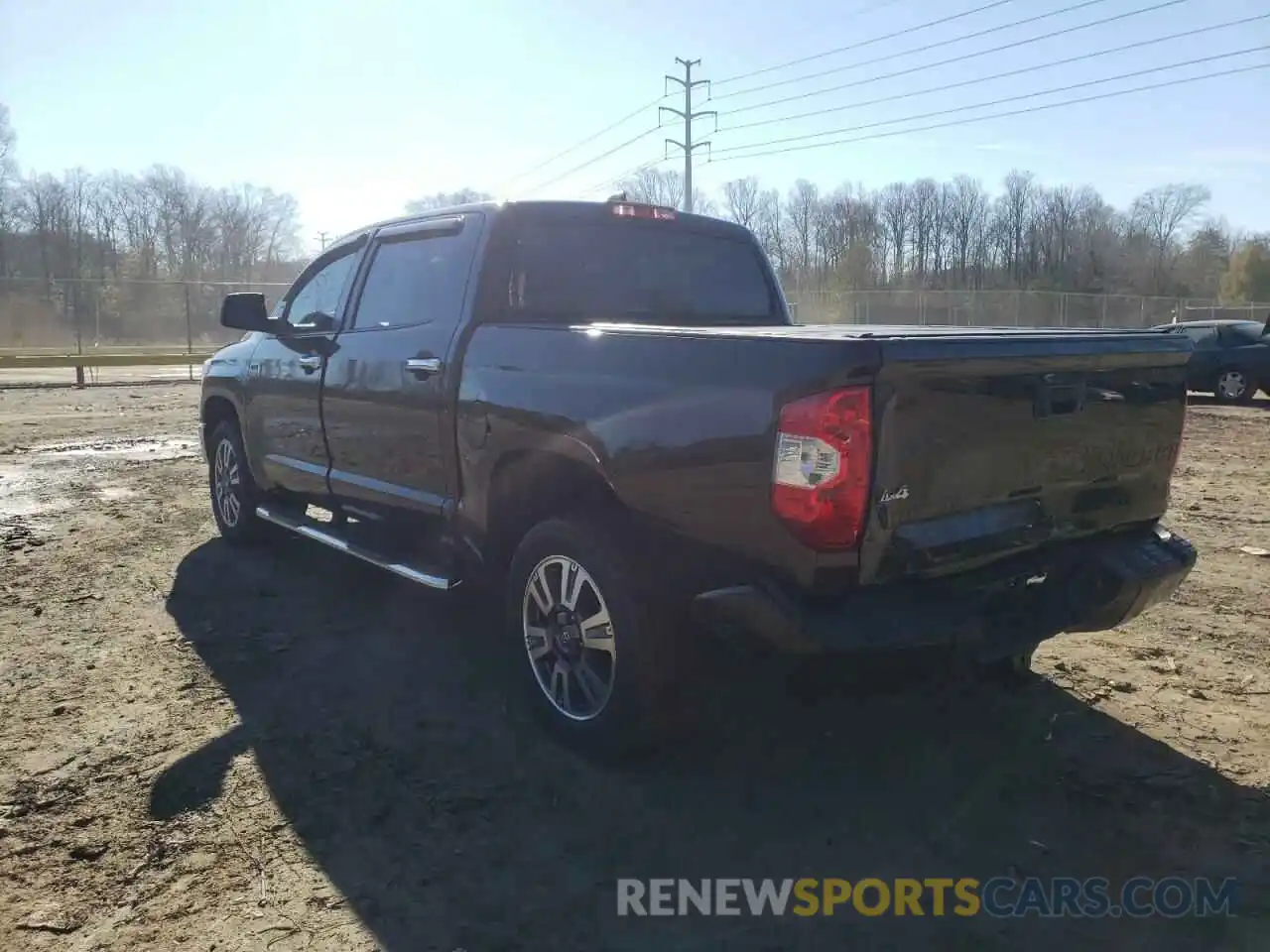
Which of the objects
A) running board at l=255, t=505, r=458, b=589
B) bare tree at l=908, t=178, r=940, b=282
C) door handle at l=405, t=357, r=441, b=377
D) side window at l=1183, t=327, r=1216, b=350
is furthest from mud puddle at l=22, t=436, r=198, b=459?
bare tree at l=908, t=178, r=940, b=282

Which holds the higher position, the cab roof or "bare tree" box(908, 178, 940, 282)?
"bare tree" box(908, 178, 940, 282)

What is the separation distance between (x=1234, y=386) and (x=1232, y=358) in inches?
19.2

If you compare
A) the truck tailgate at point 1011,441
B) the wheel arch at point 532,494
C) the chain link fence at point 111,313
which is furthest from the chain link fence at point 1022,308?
the wheel arch at point 532,494

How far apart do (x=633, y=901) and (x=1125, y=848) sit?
1.47m

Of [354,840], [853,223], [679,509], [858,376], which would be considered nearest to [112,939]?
[354,840]

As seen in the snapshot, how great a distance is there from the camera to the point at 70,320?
121ft

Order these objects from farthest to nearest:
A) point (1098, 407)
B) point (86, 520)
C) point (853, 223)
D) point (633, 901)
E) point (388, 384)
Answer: point (853, 223)
point (86, 520)
point (388, 384)
point (1098, 407)
point (633, 901)

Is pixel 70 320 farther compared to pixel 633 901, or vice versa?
pixel 70 320

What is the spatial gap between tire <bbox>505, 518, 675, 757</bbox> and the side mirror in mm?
2763

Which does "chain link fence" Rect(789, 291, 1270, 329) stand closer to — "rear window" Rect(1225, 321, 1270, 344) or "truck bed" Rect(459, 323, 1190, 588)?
"rear window" Rect(1225, 321, 1270, 344)

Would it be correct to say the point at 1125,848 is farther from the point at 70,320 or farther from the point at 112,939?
Result: the point at 70,320

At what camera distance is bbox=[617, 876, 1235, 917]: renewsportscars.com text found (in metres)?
2.67

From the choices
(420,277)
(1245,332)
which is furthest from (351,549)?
(1245,332)

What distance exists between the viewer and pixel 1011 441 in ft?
9.75
